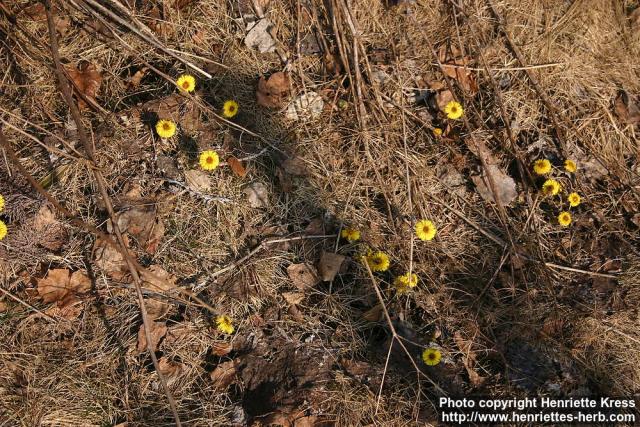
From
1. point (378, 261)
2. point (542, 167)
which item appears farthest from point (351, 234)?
point (542, 167)

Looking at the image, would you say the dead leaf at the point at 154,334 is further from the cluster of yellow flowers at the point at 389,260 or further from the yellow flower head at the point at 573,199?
the yellow flower head at the point at 573,199

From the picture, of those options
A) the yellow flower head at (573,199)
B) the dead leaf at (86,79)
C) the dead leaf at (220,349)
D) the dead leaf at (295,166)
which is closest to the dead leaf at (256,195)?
the dead leaf at (295,166)

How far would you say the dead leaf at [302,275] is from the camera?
236cm

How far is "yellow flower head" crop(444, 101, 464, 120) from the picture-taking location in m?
2.64

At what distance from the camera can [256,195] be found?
250cm

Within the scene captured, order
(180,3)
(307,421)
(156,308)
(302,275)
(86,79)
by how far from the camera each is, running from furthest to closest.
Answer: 1. (180,3)
2. (86,79)
3. (302,275)
4. (156,308)
5. (307,421)

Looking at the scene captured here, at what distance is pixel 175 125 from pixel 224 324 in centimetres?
106

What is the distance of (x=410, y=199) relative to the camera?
97.8 inches

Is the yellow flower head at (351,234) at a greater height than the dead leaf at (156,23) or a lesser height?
lesser

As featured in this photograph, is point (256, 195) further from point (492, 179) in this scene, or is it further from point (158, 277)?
point (492, 179)

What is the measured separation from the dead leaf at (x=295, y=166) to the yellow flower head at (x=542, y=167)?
1233mm

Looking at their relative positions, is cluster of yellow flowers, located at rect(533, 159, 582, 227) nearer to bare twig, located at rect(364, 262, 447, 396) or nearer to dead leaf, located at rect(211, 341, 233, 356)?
bare twig, located at rect(364, 262, 447, 396)

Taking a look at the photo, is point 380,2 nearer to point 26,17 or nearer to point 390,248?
point 390,248

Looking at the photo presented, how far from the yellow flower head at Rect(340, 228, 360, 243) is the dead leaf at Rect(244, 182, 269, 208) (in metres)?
0.43
